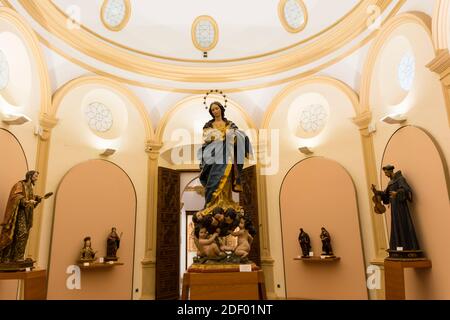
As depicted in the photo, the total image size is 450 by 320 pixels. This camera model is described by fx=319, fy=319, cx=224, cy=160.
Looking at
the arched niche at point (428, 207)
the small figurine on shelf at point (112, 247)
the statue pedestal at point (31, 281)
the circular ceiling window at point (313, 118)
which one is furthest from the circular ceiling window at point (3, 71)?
the arched niche at point (428, 207)

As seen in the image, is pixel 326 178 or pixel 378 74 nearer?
pixel 378 74

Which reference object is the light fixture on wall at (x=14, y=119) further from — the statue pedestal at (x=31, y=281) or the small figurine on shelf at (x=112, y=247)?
the small figurine on shelf at (x=112, y=247)

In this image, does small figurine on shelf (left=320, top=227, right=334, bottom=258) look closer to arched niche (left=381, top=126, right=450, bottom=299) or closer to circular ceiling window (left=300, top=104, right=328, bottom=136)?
arched niche (left=381, top=126, right=450, bottom=299)

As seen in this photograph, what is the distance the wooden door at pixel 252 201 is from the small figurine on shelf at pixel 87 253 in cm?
445

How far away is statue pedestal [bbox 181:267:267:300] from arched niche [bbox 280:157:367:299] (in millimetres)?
4861

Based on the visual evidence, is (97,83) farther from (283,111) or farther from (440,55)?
(440,55)

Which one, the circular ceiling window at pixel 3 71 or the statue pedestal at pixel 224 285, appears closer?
the statue pedestal at pixel 224 285

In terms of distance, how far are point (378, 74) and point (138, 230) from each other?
311 inches

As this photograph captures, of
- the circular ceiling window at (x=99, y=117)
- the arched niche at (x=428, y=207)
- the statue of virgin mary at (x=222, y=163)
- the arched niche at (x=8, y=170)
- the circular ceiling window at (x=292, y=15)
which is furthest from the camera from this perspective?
the circular ceiling window at (x=292, y=15)

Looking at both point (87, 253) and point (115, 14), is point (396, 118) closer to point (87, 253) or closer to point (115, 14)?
point (87, 253)

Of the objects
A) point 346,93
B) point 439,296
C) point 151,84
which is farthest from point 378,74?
point 151,84

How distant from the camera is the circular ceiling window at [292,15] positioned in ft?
32.7

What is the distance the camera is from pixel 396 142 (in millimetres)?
7031

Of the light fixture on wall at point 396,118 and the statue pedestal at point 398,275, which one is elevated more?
the light fixture on wall at point 396,118
